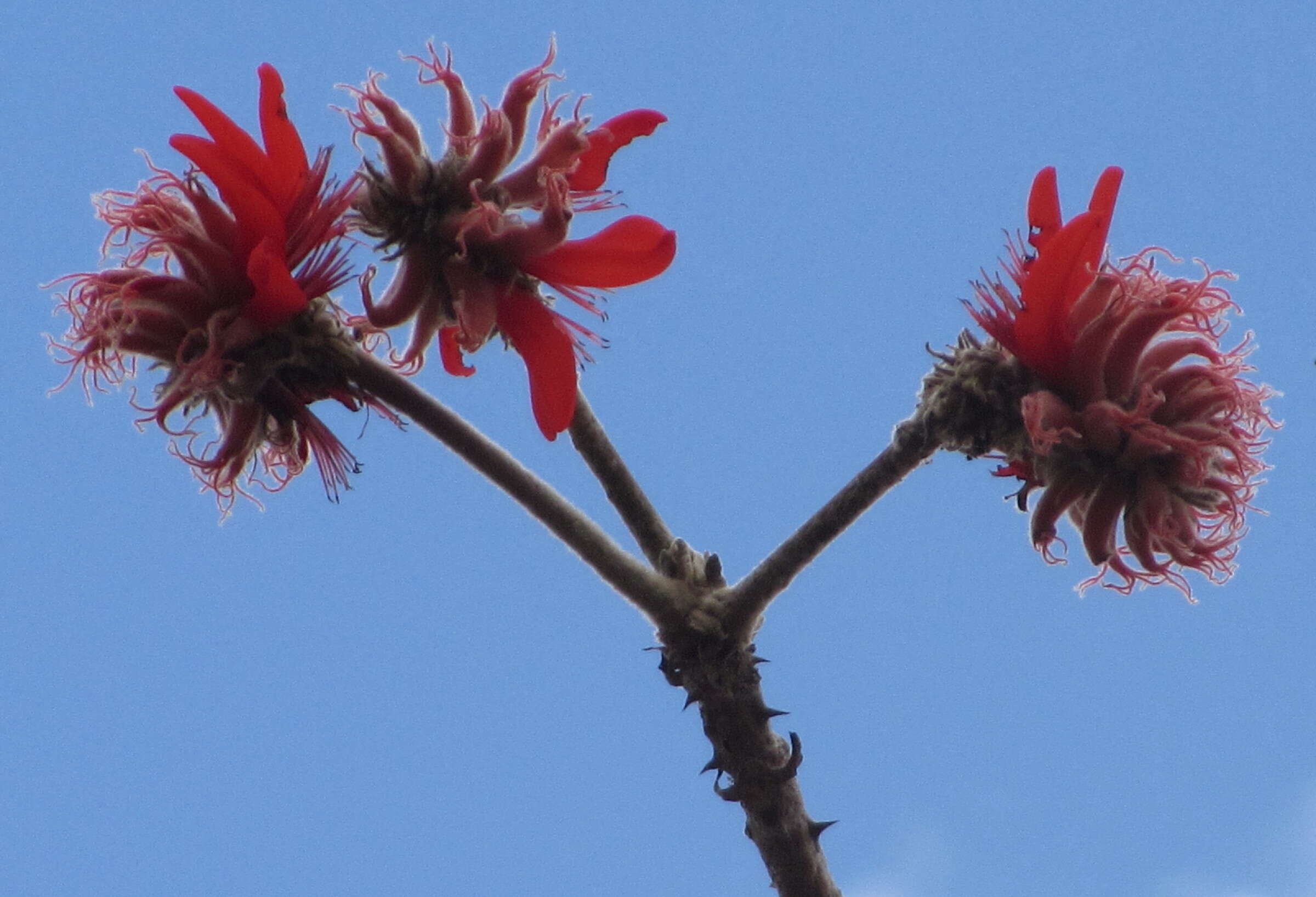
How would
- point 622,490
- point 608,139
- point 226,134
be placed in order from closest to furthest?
1. point 226,134
2. point 608,139
3. point 622,490

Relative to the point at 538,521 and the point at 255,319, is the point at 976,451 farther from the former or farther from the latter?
the point at 255,319

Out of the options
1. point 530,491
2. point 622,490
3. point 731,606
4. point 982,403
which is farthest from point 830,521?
point 530,491

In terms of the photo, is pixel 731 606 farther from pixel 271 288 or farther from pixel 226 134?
pixel 226 134

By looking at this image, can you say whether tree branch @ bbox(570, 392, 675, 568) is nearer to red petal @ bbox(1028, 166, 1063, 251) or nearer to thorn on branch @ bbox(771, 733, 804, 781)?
thorn on branch @ bbox(771, 733, 804, 781)

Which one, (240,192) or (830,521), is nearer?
(240,192)

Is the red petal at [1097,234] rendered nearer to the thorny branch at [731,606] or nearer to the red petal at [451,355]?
the thorny branch at [731,606]

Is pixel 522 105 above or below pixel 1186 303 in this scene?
above

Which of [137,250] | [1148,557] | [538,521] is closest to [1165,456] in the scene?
[1148,557]
